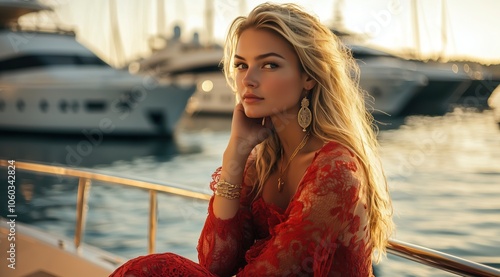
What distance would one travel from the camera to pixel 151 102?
18734mm

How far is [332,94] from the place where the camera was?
56.5 inches

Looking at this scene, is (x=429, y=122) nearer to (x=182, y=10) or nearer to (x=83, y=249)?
(x=182, y=10)

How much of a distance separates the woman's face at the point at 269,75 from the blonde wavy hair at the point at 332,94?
0.02m

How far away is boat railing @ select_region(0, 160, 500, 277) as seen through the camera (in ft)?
4.06

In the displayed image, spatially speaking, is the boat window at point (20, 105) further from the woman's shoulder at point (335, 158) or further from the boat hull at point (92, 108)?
the woman's shoulder at point (335, 158)

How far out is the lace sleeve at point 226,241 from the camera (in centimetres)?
152

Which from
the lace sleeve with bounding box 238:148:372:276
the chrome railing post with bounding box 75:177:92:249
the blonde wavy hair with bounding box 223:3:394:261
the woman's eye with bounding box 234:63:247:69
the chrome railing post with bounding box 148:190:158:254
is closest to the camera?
the lace sleeve with bounding box 238:148:372:276

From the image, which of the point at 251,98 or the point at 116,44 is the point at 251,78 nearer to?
the point at 251,98

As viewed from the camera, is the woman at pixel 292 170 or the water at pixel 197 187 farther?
the water at pixel 197 187

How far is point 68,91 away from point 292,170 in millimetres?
17215

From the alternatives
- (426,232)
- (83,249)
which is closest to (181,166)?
(426,232)

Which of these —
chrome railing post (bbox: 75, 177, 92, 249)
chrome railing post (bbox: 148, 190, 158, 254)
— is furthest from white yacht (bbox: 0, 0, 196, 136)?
chrome railing post (bbox: 148, 190, 158, 254)

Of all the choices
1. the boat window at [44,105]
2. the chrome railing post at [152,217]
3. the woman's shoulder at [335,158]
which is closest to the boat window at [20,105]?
the boat window at [44,105]

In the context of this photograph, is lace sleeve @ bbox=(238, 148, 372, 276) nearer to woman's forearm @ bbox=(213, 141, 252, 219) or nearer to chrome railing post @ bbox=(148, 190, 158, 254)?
woman's forearm @ bbox=(213, 141, 252, 219)
